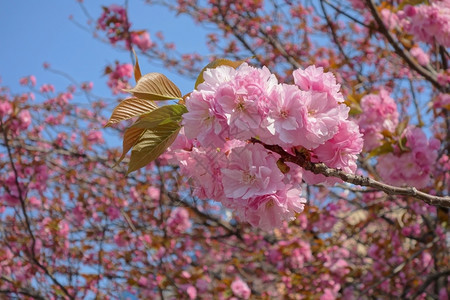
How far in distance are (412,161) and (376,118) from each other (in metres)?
0.31

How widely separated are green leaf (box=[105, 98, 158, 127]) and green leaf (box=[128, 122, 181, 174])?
0.05 metres

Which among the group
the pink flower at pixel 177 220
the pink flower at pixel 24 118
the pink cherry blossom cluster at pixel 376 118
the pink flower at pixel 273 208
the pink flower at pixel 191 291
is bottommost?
the pink flower at pixel 273 208

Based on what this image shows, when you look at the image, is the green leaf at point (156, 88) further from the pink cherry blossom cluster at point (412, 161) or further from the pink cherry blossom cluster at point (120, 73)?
the pink cherry blossom cluster at point (120, 73)

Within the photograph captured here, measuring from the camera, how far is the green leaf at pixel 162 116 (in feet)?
3.02

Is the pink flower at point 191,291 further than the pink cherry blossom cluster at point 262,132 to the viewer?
Yes

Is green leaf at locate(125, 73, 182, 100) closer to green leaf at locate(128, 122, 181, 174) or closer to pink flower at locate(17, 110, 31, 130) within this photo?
green leaf at locate(128, 122, 181, 174)

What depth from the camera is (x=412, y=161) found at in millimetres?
2080

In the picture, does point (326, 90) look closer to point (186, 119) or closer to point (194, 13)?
point (186, 119)

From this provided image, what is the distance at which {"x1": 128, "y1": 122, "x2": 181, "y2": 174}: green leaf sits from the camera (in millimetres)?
954

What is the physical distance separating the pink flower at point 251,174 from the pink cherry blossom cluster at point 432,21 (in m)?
2.11

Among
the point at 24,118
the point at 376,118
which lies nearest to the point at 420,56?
the point at 376,118

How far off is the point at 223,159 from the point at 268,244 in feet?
12.1

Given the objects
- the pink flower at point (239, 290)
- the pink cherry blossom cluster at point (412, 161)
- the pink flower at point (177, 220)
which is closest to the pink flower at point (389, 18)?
the pink cherry blossom cluster at point (412, 161)

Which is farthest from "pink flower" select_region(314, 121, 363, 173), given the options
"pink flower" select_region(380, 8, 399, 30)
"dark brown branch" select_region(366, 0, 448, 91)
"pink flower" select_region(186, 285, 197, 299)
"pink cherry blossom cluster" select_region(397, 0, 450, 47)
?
"pink flower" select_region(186, 285, 197, 299)
